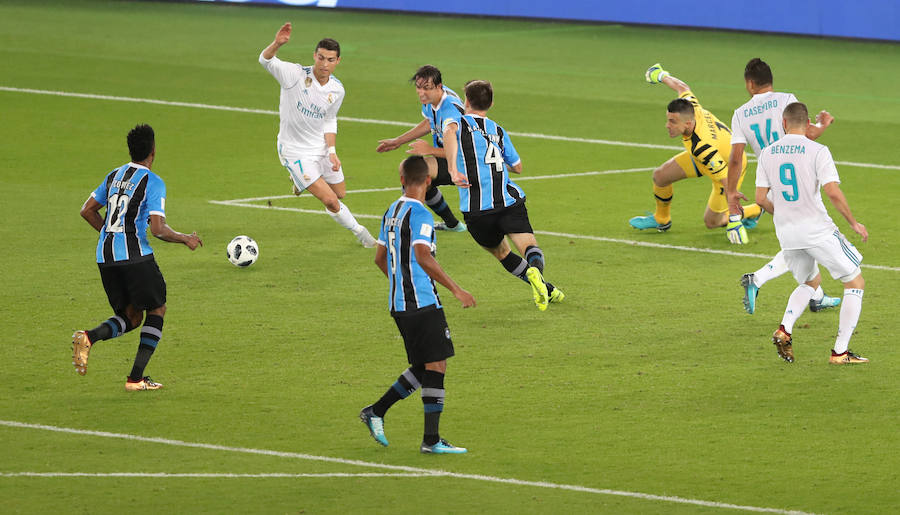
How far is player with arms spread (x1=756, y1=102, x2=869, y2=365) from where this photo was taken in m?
10.6

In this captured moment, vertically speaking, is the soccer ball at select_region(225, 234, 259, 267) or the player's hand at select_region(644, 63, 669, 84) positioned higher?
the player's hand at select_region(644, 63, 669, 84)

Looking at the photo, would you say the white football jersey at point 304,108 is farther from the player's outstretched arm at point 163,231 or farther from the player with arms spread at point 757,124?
the player's outstretched arm at point 163,231

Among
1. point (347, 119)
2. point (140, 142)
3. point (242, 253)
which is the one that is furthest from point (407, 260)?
point (347, 119)

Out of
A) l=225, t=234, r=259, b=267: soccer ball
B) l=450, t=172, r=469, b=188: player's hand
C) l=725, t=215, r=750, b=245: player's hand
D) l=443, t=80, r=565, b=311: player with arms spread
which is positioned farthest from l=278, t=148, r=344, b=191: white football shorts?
l=725, t=215, r=750, b=245: player's hand

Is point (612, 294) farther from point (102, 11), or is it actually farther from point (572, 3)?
point (102, 11)

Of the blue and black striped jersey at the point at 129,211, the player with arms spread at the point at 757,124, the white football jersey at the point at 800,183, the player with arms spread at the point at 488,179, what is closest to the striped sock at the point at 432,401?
the blue and black striped jersey at the point at 129,211

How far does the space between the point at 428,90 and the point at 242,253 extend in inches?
100

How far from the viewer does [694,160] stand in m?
15.4

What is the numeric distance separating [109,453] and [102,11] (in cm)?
2899

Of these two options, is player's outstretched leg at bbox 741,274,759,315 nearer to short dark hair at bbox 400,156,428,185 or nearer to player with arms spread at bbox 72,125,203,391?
short dark hair at bbox 400,156,428,185

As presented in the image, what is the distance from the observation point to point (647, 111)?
23844mm

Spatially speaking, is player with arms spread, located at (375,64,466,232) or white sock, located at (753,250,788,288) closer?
white sock, located at (753,250,788,288)

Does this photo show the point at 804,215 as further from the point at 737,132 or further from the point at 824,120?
the point at 737,132

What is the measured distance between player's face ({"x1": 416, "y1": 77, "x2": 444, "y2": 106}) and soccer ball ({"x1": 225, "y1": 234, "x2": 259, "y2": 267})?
236 centimetres
